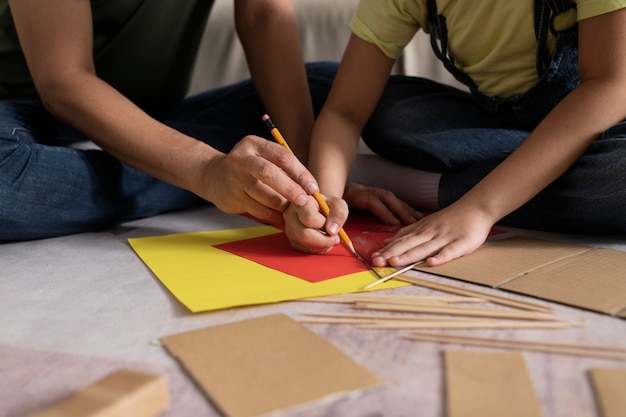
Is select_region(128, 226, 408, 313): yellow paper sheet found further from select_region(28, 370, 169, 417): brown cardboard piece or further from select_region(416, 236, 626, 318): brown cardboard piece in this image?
select_region(28, 370, 169, 417): brown cardboard piece

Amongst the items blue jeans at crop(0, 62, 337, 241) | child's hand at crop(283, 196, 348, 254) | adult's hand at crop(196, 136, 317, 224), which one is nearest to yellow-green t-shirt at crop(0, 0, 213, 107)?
blue jeans at crop(0, 62, 337, 241)

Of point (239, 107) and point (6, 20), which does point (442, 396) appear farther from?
point (6, 20)

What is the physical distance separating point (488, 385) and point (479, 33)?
828 millimetres

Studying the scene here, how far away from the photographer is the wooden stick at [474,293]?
776 mm

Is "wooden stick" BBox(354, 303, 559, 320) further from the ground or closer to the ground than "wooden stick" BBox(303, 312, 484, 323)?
closer to the ground

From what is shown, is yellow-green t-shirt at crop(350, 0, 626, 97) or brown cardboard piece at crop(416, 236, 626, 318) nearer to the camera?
brown cardboard piece at crop(416, 236, 626, 318)

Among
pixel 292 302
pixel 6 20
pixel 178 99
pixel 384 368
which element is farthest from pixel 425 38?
pixel 384 368

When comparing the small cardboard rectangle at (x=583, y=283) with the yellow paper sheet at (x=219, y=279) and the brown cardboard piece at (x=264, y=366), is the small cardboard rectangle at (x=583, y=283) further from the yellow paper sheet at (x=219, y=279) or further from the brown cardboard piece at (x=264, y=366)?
the brown cardboard piece at (x=264, y=366)

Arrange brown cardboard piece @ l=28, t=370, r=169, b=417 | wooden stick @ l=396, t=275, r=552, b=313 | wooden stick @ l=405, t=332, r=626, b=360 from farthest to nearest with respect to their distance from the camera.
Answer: wooden stick @ l=396, t=275, r=552, b=313 < wooden stick @ l=405, t=332, r=626, b=360 < brown cardboard piece @ l=28, t=370, r=169, b=417

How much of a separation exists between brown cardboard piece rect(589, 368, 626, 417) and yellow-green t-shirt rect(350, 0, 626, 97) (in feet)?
2.35

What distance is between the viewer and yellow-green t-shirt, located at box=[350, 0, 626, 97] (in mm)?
1196

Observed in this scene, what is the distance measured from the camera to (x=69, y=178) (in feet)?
3.94

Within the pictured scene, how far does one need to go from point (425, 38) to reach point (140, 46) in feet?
3.03

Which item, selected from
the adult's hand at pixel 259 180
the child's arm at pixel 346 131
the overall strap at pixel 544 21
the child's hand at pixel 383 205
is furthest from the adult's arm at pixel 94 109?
the overall strap at pixel 544 21
